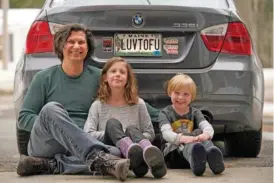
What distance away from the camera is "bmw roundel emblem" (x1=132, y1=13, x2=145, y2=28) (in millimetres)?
6258

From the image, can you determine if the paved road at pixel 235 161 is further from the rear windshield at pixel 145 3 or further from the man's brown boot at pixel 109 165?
the rear windshield at pixel 145 3

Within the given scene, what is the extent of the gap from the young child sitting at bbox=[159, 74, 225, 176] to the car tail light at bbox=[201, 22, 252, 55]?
0.49m

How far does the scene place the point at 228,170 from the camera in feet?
19.1

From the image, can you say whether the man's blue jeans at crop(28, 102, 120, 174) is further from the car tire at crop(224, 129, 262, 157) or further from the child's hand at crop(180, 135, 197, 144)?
the car tire at crop(224, 129, 262, 157)

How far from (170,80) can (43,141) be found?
1.08 m

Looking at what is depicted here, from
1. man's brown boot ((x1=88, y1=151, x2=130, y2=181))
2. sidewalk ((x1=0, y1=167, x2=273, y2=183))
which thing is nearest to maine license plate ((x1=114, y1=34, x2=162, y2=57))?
sidewalk ((x1=0, y1=167, x2=273, y2=183))

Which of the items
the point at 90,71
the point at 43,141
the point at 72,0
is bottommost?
the point at 43,141

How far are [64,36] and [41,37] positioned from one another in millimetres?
539

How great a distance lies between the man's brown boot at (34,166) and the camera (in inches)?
214

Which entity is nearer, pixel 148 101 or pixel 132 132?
pixel 132 132

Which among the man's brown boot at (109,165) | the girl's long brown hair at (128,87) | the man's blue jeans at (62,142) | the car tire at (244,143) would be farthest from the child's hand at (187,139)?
the car tire at (244,143)

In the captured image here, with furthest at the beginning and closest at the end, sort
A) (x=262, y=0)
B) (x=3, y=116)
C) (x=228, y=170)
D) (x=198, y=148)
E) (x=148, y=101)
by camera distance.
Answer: (x=262, y=0) → (x=3, y=116) → (x=148, y=101) → (x=228, y=170) → (x=198, y=148)

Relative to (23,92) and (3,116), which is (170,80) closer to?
(23,92)

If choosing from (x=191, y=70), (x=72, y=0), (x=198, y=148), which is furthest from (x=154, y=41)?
(x=198, y=148)
